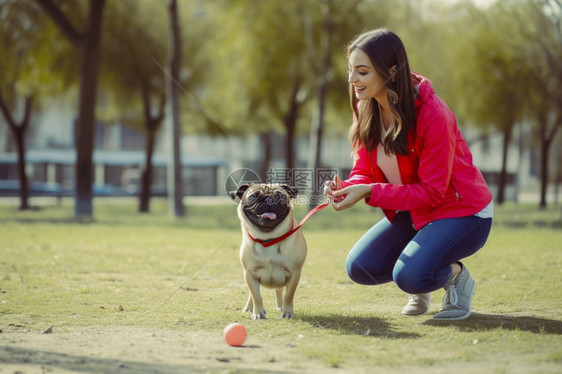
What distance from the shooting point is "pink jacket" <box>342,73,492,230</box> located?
16.3 ft

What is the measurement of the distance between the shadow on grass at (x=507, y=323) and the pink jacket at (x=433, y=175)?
812 mm

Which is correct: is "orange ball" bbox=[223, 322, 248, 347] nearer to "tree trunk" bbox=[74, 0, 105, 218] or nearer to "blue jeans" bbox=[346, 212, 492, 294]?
"blue jeans" bbox=[346, 212, 492, 294]

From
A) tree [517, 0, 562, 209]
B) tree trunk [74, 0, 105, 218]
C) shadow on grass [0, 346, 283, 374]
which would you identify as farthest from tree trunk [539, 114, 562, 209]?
shadow on grass [0, 346, 283, 374]

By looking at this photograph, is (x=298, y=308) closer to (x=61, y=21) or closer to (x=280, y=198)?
(x=280, y=198)

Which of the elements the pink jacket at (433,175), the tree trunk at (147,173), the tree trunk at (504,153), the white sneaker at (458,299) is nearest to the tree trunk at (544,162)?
the tree trunk at (504,153)

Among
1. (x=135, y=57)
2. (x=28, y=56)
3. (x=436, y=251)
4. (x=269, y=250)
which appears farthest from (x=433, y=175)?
(x=135, y=57)

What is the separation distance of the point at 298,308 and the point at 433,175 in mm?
1872

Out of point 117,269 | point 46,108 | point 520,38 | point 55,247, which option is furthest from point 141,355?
point 46,108

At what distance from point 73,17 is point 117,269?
15153mm

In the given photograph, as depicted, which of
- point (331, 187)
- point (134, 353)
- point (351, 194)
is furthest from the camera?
point (331, 187)

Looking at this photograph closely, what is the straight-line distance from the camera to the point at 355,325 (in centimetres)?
517

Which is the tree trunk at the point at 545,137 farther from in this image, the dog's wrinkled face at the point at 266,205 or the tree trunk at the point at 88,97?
the dog's wrinkled face at the point at 266,205

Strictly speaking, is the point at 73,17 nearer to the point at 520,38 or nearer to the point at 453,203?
the point at 520,38

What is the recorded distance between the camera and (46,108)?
27391 millimetres
